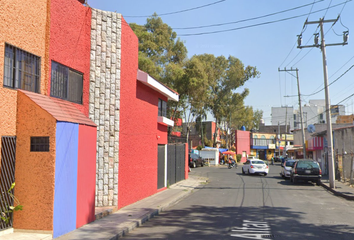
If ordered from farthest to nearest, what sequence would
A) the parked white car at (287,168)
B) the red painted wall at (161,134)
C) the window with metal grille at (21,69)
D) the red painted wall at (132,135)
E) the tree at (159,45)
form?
the tree at (159,45), the parked white car at (287,168), the red painted wall at (161,134), the red painted wall at (132,135), the window with metal grille at (21,69)

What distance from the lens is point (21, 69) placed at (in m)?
8.34

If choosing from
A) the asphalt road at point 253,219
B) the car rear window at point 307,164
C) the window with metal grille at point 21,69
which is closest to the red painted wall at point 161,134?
the asphalt road at point 253,219

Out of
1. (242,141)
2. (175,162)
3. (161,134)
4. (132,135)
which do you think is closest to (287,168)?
(175,162)

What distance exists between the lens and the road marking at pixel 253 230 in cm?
827

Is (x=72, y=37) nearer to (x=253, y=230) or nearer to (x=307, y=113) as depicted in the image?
(x=253, y=230)

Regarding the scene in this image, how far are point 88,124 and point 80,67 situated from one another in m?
2.23

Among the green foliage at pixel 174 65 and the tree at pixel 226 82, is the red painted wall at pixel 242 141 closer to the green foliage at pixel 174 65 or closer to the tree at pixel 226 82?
the tree at pixel 226 82

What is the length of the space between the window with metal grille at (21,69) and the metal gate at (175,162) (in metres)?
11.7

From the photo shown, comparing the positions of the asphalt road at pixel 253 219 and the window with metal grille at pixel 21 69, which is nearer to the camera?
the window with metal grille at pixel 21 69

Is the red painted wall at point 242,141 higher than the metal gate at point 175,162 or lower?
higher

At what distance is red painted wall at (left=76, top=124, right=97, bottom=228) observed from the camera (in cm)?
902

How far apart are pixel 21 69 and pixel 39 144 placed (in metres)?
1.91

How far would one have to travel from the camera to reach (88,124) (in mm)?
9656

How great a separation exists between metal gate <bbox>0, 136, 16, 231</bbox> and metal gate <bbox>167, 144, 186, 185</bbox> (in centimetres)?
1225
